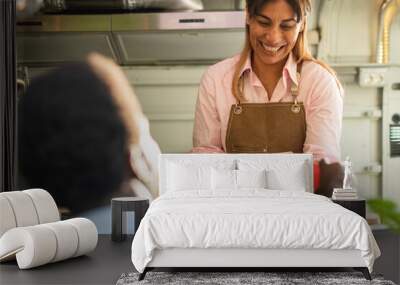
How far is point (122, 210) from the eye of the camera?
678 centimetres

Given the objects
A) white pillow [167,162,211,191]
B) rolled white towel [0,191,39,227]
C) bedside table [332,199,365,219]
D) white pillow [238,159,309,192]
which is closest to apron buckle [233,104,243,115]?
white pillow [238,159,309,192]

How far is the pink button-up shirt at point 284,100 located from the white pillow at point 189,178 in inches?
25.1

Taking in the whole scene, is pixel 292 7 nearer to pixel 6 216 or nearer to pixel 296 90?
pixel 296 90

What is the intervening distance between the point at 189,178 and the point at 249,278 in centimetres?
182

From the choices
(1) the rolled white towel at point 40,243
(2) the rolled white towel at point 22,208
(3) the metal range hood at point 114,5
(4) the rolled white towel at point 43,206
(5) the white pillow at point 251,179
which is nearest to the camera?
(1) the rolled white towel at point 40,243

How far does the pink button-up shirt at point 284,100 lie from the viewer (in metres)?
7.15

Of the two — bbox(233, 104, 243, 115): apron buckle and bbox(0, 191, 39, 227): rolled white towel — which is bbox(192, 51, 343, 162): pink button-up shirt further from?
bbox(0, 191, 39, 227): rolled white towel

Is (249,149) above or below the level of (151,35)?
below

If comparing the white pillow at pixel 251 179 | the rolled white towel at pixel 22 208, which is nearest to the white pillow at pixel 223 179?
the white pillow at pixel 251 179

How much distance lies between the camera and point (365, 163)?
7227 mm

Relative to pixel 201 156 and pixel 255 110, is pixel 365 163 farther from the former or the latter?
pixel 201 156

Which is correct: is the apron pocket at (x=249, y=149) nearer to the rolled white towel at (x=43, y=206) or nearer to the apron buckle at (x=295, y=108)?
the apron buckle at (x=295, y=108)

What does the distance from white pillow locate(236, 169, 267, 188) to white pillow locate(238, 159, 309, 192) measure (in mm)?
103

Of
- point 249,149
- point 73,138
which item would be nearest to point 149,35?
point 73,138
